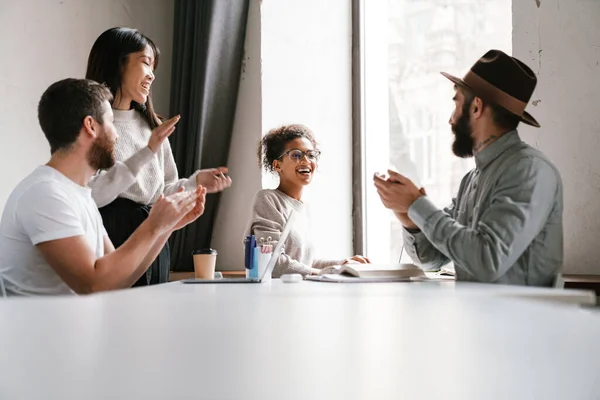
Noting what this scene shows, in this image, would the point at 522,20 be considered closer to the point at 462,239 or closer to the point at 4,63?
the point at 462,239

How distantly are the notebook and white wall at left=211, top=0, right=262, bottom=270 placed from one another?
71.4 inches

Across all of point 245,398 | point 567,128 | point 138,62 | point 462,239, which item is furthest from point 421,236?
point 245,398

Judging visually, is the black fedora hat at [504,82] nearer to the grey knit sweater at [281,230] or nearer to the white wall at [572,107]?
the white wall at [572,107]

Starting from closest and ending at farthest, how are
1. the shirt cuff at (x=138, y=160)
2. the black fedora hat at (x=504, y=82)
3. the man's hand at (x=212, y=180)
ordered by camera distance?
the black fedora hat at (x=504, y=82), the shirt cuff at (x=138, y=160), the man's hand at (x=212, y=180)

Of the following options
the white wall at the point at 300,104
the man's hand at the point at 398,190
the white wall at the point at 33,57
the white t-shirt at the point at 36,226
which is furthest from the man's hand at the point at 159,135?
the white wall at the point at 33,57

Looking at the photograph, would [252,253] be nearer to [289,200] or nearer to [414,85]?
[289,200]

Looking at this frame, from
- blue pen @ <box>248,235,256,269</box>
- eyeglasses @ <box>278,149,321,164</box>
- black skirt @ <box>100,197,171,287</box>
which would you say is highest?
eyeglasses @ <box>278,149,321,164</box>

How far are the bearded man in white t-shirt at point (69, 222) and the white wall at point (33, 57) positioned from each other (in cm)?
159

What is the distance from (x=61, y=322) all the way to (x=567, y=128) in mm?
2220

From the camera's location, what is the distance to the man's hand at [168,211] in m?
2.06

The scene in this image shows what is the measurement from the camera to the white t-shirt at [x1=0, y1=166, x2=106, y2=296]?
1.95m

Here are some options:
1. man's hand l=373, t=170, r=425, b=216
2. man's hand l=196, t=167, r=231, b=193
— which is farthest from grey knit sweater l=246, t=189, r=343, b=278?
man's hand l=373, t=170, r=425, b=216

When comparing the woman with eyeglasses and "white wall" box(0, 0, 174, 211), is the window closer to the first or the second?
the woman with eyeglasses

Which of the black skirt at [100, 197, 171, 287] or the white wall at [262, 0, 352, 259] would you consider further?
the white wall at [262, 0, 352, 259]
